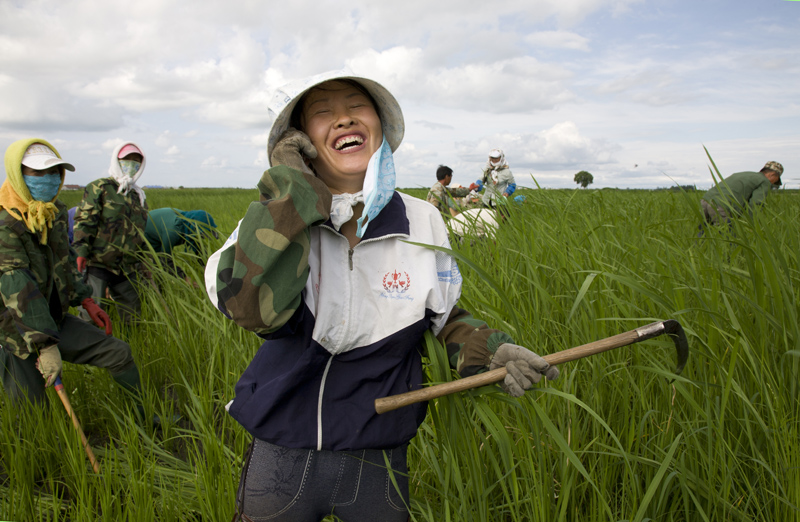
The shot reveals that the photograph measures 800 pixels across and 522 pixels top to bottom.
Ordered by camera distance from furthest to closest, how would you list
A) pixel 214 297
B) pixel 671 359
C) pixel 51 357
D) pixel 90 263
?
pixel 90 263 → pixel 51 357 → pixel 671 359 → pixel 214 297

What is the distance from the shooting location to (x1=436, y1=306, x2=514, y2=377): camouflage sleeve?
43.6 inches

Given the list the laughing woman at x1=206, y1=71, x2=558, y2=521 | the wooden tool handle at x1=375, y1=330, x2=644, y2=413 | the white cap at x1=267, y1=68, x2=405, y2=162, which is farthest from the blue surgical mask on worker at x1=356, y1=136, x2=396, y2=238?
the wooden tool handle at x1=375, y1=330, x2=644, y2=413

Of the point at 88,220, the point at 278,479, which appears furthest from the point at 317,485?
the point at 88,220

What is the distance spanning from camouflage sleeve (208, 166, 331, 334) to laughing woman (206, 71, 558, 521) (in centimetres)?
3

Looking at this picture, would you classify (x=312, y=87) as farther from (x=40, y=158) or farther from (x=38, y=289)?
(x=40, y=158)

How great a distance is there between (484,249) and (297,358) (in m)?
2.39

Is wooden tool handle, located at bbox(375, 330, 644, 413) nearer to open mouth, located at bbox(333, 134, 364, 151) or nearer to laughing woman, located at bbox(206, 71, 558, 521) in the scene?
laughing woman, located at bbox(206, 71, 558, 521)

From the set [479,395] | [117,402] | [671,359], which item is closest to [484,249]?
[671,359]

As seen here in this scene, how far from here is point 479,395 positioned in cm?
116

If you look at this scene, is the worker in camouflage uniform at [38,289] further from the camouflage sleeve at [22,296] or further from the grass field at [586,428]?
the grass field at [586,428]

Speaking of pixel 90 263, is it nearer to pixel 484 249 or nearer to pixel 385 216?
pixel 484 249

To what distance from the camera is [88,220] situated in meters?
3.68

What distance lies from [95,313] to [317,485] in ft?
7.62

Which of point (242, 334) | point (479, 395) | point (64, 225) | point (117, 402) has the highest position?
point (64, 225)
